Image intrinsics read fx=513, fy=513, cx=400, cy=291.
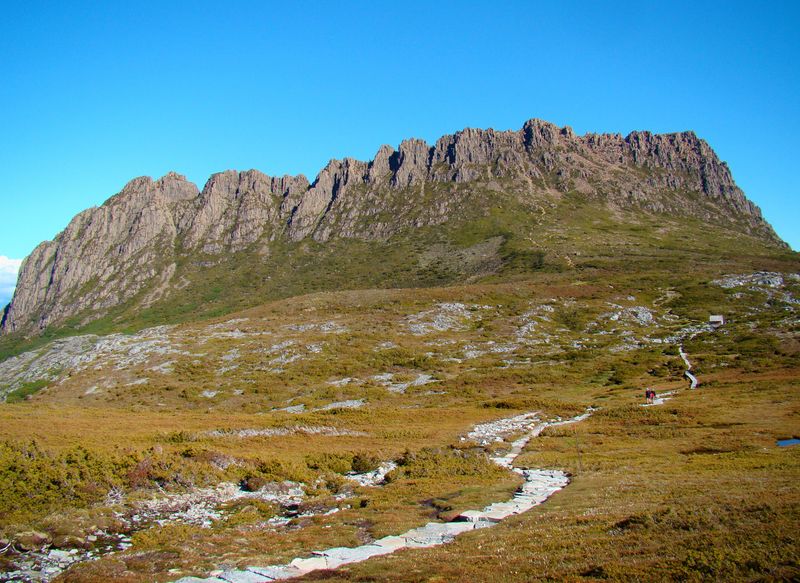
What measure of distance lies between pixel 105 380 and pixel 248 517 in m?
68.7

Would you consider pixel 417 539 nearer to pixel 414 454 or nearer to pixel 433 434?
pixel 414 454

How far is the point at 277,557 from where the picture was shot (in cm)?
1680

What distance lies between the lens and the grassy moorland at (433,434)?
15375 mm

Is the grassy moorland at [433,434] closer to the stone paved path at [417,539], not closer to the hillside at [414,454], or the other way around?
the hillside at [414,454]

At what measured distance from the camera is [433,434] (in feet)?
148

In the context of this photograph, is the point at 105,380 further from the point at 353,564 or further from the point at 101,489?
the point at 353,564

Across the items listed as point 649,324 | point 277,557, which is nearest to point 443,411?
point 277,557

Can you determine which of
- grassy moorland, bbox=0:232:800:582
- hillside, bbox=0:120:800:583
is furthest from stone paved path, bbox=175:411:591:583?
grassy moorland, bbox=0:232:800:582

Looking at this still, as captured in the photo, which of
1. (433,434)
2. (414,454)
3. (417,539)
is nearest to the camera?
(417,539)

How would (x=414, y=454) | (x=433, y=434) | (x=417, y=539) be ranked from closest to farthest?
(x=417, y=539), (x=414, y=454), (x=433, y=434)

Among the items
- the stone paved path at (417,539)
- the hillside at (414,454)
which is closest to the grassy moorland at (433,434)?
the hillside at (414,454)

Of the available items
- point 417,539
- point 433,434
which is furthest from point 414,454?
point 417,539

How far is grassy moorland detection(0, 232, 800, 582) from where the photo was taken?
15375 millimetres

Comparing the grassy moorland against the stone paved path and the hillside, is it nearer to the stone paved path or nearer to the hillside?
the hillside
